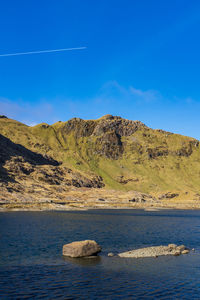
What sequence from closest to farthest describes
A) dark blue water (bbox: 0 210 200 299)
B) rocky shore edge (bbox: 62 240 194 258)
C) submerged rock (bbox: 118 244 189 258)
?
dark blue water (bbox: 0 210 200 299) → rocky shore edge (bbox: 62 240 194 258) → submerged rock (bbox: 118 244 189 258)

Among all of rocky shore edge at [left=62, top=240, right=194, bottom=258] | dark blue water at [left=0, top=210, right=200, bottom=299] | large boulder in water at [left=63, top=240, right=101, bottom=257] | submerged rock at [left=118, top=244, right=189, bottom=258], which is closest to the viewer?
dark blue water at [left=0, top=210, right=200, bottom=299]

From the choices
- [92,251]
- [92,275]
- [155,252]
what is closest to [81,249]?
[92,251]

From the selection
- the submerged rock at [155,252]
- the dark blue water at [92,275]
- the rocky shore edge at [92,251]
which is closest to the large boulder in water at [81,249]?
the rocky shore edge at [92,251]

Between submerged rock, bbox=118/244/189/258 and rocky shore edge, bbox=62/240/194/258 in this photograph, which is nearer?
rocky shore edge, bbox=62/240/194/258

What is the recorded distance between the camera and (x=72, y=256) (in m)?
42.7

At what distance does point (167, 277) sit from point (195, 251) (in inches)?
750

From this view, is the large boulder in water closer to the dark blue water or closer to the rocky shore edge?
the rocky shore edge

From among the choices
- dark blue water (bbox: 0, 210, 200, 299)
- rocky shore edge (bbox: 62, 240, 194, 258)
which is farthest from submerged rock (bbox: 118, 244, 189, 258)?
dark blue water (bbox: 0, 210, 200, 299)

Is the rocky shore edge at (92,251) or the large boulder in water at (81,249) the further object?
the rocky shore edge at (92,251)

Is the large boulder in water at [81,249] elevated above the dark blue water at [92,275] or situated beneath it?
elevated above

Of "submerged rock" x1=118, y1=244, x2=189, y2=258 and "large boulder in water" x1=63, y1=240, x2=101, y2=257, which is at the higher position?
"large boulder in water" x1=63, y1=240, x2=101, y2=257

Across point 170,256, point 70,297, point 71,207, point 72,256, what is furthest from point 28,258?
point 71,207

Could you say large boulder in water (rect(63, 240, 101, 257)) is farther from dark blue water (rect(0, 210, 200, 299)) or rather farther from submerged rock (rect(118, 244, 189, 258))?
submerged rock (rect(118, 244, 189, 258))

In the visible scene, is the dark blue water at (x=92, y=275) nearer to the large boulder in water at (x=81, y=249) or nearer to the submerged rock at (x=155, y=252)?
the large boulder in water at (x=81, y=249)
